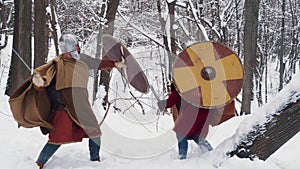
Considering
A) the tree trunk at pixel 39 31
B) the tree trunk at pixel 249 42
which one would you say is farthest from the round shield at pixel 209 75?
the tree trunk at pixel 249 42

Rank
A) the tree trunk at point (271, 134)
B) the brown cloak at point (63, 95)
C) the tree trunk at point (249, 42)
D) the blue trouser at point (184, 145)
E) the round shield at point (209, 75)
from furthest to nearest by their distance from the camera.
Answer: the tree trunk at point (249, 42) < the blue trouser at point (184, 145) < the round shield at point (209, 75) < the brown cloak at point (63, 95) < the tree trunk at point (271, 134)

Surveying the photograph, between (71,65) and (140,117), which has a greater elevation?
(71,65)

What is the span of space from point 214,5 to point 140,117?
11.2m

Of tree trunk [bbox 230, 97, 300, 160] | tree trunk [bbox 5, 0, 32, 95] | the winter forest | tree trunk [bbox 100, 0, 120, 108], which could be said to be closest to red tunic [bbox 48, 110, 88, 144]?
the winter forest

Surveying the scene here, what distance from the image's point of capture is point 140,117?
941 cm

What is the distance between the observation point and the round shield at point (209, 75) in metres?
4.96

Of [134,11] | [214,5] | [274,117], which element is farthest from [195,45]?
[214,5]

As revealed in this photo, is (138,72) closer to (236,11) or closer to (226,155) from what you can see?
(226,155)

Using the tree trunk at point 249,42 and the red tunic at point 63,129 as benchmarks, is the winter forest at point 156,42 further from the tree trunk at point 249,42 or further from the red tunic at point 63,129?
the red tunic at point 63,129

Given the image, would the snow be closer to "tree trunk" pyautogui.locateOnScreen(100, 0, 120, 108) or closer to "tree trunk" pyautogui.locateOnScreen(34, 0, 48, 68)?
"tree trunk" pyautogui.locateOnScreen(34, 0, 48, 68)

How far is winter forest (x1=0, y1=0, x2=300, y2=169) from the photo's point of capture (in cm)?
448

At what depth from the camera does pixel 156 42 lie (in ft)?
50.5

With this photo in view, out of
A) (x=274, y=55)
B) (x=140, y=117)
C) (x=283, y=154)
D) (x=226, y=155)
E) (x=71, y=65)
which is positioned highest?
(x=71, y=65)

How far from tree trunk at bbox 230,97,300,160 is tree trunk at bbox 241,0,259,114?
228 inches
